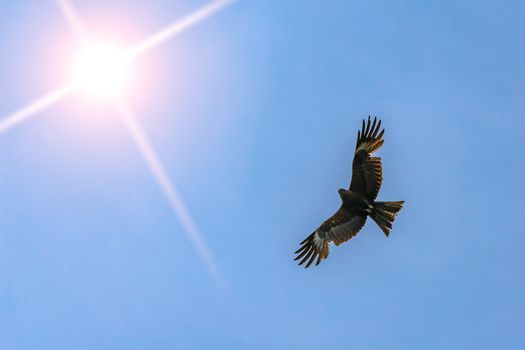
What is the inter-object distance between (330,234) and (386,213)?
2.39 m

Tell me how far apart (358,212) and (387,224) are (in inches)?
49.9

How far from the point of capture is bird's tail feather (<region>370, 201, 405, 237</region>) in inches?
665

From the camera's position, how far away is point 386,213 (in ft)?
56.2

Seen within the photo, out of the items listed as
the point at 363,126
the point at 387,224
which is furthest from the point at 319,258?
the point at 363,126

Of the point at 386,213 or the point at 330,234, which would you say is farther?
the point at 330,234

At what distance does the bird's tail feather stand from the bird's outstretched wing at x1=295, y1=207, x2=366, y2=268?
1044 mm

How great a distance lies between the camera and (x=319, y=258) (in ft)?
61.1

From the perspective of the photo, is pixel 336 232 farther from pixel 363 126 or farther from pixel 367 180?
pixel 363 126

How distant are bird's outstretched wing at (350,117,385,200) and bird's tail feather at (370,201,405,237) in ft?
1.49

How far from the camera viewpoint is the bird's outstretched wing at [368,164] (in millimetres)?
17234

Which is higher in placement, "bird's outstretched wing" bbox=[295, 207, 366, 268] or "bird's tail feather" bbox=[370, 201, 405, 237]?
"bird's outstretched wing" bbox=[295, 207, 366, 268]

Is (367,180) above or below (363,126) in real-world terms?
below

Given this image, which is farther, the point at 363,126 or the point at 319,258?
the point at 319,258

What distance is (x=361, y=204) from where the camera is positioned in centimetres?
1772
